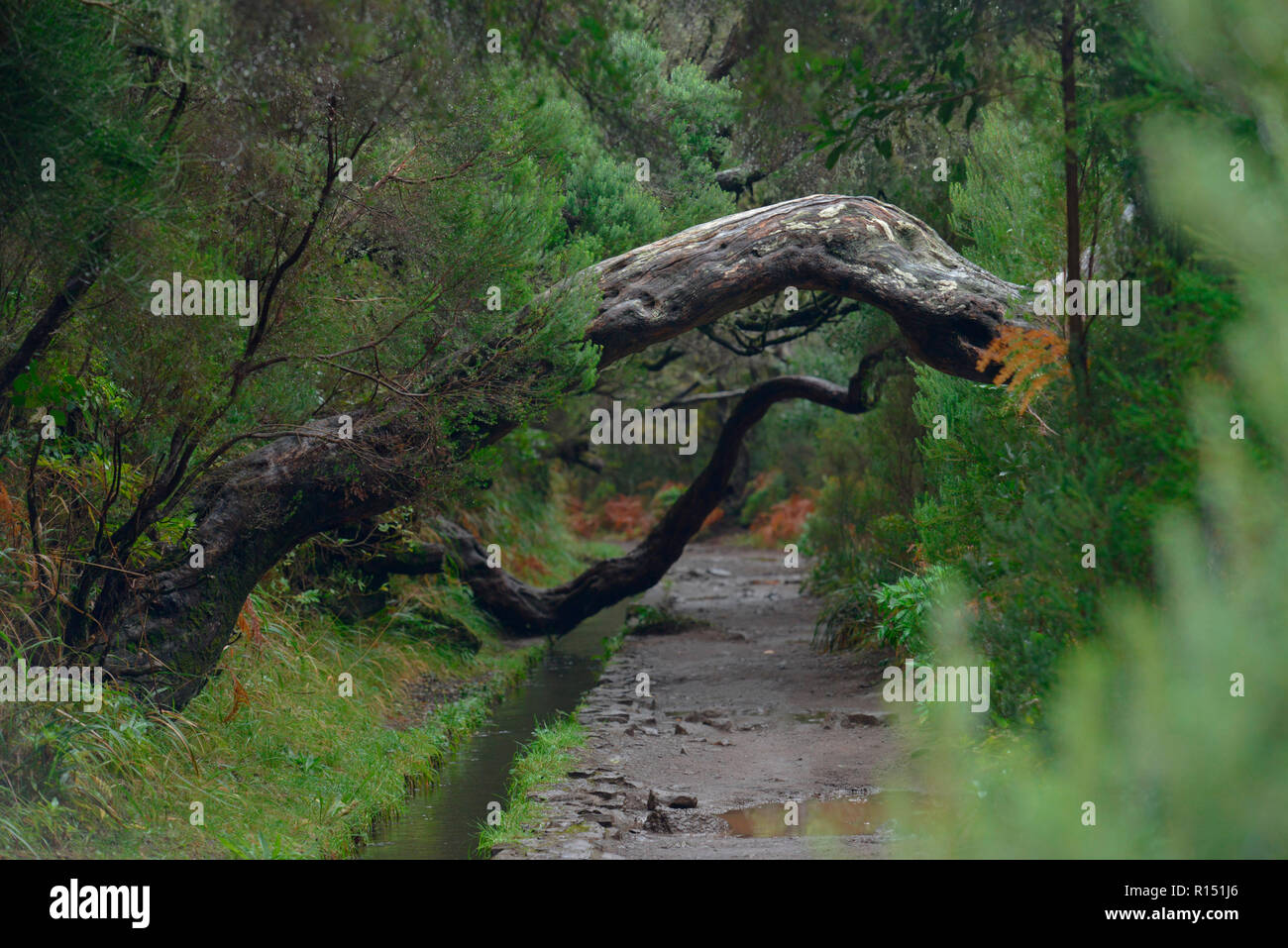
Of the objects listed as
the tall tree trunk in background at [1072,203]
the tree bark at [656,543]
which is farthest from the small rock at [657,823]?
the tree bark at [656,543]

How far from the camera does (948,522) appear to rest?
7.24 metres

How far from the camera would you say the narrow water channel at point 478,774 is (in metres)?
6.24

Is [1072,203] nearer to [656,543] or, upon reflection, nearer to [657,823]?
[657,823]

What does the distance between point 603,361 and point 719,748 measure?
3017 millimetres

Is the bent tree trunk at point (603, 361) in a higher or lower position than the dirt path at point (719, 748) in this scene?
higher

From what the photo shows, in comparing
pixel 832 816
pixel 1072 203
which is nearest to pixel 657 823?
pixel 832 816

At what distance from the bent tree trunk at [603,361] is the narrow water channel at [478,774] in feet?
5.21

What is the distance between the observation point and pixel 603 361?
8.34 m

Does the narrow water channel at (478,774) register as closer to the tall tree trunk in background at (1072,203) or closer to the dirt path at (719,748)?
the dirt path at (719,748)

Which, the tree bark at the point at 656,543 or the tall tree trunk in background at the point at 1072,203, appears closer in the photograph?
the tall tree trunk in background at the point at 1072,203
